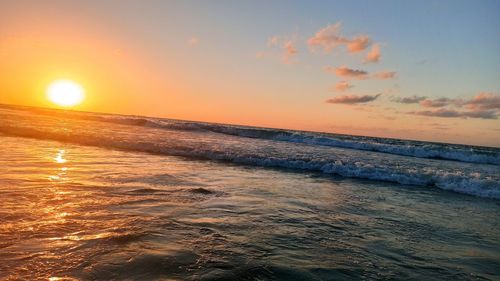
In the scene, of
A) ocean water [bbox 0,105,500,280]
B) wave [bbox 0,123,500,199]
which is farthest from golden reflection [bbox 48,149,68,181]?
wave [bbox 0,123,500,199]

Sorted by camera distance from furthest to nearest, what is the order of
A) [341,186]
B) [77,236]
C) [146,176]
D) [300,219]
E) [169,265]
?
[341,186]
[146,176]
[300,219]
[77,236]
[169,265]

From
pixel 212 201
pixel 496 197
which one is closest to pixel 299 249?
pixel 212 201

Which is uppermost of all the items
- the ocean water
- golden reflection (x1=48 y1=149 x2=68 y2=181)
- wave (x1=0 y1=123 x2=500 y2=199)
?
wave (x1=0 y1=123 x2=500 y2=199)

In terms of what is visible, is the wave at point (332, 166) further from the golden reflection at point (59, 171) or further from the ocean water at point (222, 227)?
the golden reflection at point (59, 171)

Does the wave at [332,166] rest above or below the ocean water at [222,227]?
above

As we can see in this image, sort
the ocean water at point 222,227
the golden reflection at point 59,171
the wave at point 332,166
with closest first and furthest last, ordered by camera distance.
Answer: the ocean water at point 222,227, the golden reflection at point 59,171, the wave at point 332,166

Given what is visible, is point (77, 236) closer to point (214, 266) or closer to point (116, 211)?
point (116, 211)

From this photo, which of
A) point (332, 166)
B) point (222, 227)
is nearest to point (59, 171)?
point (222, 227)

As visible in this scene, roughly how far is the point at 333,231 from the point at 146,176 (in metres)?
5.70

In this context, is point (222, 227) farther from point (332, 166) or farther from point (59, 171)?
point (332, 166)

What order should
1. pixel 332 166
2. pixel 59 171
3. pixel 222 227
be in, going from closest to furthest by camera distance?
1. pixel 222 227
2. pixel 59 171
3. pixel 332 166

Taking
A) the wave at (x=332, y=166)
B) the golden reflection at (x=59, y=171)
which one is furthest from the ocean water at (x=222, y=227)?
the wave at (x=332, y=166)

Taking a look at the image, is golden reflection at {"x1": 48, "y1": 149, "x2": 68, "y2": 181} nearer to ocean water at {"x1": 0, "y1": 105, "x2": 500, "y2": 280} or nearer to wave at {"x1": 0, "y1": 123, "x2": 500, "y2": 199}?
ocean water at {"x1": 0, "y1": 105, "x2": 500, "y2": 280}

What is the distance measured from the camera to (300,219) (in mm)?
6363
